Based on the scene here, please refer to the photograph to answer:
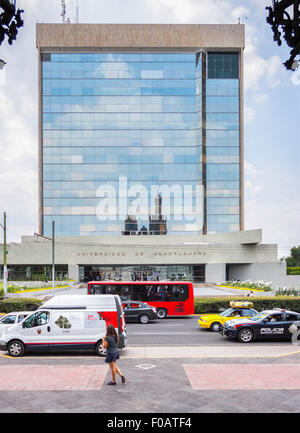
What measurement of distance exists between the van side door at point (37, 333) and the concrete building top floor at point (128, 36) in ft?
228

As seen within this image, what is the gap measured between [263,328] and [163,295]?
11.5m

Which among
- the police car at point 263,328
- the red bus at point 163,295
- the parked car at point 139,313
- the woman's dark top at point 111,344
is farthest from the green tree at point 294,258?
the woman's dark top at point 111,344

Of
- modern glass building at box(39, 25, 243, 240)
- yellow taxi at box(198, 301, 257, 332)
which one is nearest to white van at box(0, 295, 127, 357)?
yellow taxi at box(198, 301, 257, 332)

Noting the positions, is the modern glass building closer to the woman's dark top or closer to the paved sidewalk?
the paved sidewalk

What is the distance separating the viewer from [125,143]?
75.4 metres

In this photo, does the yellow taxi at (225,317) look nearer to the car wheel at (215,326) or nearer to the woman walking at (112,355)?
the car wheel at (215,326)

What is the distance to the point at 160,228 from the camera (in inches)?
2980

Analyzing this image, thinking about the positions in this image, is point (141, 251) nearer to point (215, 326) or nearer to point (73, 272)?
point (73, 272)

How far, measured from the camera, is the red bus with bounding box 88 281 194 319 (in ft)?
95.0

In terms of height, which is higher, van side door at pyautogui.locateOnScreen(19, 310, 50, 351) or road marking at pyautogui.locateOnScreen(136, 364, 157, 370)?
van side door at pyautogui.locateOnScreen(19, 310, 50, 351)

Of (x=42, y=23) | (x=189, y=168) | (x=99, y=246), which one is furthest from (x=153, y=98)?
(x=99, y=246)

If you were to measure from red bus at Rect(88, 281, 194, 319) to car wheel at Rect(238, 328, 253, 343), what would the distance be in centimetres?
1005

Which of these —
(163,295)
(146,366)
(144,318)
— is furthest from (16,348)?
(163,295)
